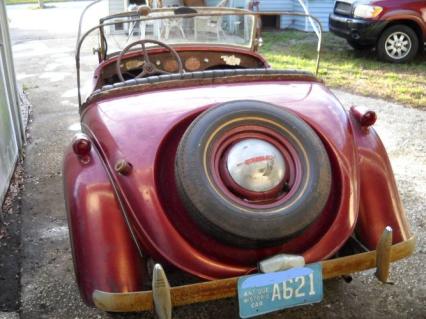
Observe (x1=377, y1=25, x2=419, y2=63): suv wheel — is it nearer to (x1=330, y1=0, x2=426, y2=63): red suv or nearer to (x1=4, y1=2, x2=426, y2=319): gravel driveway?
(x1=330, y1=0, x2=426, y2=63): red suv

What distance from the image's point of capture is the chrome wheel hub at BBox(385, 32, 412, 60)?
30.2ft

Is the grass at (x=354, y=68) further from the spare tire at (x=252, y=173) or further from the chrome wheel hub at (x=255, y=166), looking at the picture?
the chrome wheel hub at (x=255, y=166)

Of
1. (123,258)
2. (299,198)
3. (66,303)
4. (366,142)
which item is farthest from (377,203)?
(66,303)

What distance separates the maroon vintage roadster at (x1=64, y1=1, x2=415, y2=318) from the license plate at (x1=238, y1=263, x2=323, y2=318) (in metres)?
0.04

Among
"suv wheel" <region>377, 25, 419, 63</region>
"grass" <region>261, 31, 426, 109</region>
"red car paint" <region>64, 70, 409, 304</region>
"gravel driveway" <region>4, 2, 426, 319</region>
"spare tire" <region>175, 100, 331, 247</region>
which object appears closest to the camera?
"spare tire" <region>175, 100, 331, 247</region>

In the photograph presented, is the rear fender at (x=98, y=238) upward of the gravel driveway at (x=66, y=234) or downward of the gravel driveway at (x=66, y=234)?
upward

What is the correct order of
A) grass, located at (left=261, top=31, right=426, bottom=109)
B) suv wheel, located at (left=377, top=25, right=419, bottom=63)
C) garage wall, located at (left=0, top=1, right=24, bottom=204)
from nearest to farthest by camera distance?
garage wall, located at (left=0, top=1, right=24, bottom=204), grass, located at (left=261, top=31, right=426, bottom=109), suv wheel, located at (left=377, top=25, right=419, bottom=63)

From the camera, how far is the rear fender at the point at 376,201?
274 centimetres

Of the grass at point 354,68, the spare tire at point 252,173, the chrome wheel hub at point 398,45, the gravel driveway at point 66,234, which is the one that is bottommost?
the gravel driveway at point 66,234

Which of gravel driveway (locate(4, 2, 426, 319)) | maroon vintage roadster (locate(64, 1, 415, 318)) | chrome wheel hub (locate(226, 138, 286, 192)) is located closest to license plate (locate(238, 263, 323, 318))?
maroon vintage roadster (locate(64, 1, 415, 318))

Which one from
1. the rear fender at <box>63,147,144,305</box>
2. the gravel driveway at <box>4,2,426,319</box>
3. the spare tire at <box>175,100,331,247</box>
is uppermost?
the spare tire at <box>175,100,331,247</box>

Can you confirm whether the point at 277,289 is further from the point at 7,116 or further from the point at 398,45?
the point at 398,45

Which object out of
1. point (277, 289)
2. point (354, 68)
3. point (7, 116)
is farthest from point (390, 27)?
point (277, 289)

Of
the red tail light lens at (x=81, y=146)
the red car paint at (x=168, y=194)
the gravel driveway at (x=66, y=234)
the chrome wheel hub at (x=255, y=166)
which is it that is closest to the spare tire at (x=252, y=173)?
the chrome wheel hub at (x=255, y=166)
